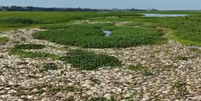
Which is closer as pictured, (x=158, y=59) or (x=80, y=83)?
(x=80, y=83)

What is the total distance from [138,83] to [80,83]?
302 centimetres

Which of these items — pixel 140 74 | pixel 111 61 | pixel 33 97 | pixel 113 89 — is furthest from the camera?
pixel 111 61

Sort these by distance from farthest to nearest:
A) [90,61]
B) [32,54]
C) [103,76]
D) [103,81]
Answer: [32,54] → [90,61] → [103,76] → [103,81]

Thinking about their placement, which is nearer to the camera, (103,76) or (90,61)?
(103,76)

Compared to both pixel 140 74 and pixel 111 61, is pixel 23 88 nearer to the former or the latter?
pixel 140 74

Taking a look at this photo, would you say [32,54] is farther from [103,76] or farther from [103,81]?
[103,81]

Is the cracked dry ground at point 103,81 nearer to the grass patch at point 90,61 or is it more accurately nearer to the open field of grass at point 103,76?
the open field of grass at point 103,76

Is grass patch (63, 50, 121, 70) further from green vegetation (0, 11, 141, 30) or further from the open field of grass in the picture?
green vegetation (0, 11, 141, 30)

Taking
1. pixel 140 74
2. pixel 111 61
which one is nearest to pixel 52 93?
pixel 140 74

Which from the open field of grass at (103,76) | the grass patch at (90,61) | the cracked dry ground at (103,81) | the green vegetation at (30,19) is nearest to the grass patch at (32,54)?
the open field of grass at (103,76)

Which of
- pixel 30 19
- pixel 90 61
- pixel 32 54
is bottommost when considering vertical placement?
pixel 30 19

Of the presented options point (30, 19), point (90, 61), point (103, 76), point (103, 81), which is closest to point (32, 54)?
point (90, 61)

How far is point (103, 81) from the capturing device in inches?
639

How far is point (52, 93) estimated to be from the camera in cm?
1400
